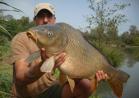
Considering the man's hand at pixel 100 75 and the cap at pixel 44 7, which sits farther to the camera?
the cap at pixel 44 7

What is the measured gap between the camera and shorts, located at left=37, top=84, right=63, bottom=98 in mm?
3707

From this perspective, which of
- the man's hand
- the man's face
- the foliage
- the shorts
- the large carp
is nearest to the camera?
the large carp

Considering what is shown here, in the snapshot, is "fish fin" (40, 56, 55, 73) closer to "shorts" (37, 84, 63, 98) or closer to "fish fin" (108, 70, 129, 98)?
"fish fin" (108, 70, 129, 98)

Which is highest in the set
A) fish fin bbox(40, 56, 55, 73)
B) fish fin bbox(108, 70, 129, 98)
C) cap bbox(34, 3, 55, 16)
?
cap bbox(34, 3, 55, 16)

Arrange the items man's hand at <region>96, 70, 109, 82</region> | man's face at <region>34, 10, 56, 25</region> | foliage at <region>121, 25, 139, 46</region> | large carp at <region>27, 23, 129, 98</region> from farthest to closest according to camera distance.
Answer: foliage at <region>121, 25, 139, 46</region>, man's face at <region>34, 10, 56, 25</region>, man's hand at <region>96, 70, 109, 82</region>, large carp at <region>27, 23, 129, 98</region>

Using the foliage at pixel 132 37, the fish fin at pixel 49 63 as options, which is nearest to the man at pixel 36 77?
the fish fin at pixel 49 63

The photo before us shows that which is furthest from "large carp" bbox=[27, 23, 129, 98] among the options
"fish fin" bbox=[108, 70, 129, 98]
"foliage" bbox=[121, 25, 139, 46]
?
"foliage" bbox=[121, 25, 139, 46]

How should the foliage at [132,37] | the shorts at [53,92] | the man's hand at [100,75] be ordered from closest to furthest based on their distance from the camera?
the man's hand at [100,75] < the shorts at [53,92] < the foliage at [132,37]

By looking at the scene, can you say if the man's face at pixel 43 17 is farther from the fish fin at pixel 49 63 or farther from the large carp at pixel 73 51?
the fish fin at pixel 49 63

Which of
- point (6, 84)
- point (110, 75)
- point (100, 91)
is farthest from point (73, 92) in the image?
point (100, 91)

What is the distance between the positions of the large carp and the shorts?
82 centimetres

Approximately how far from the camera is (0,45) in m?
3.84

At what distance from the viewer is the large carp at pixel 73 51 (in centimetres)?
243

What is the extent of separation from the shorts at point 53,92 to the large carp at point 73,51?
0.82 metres
